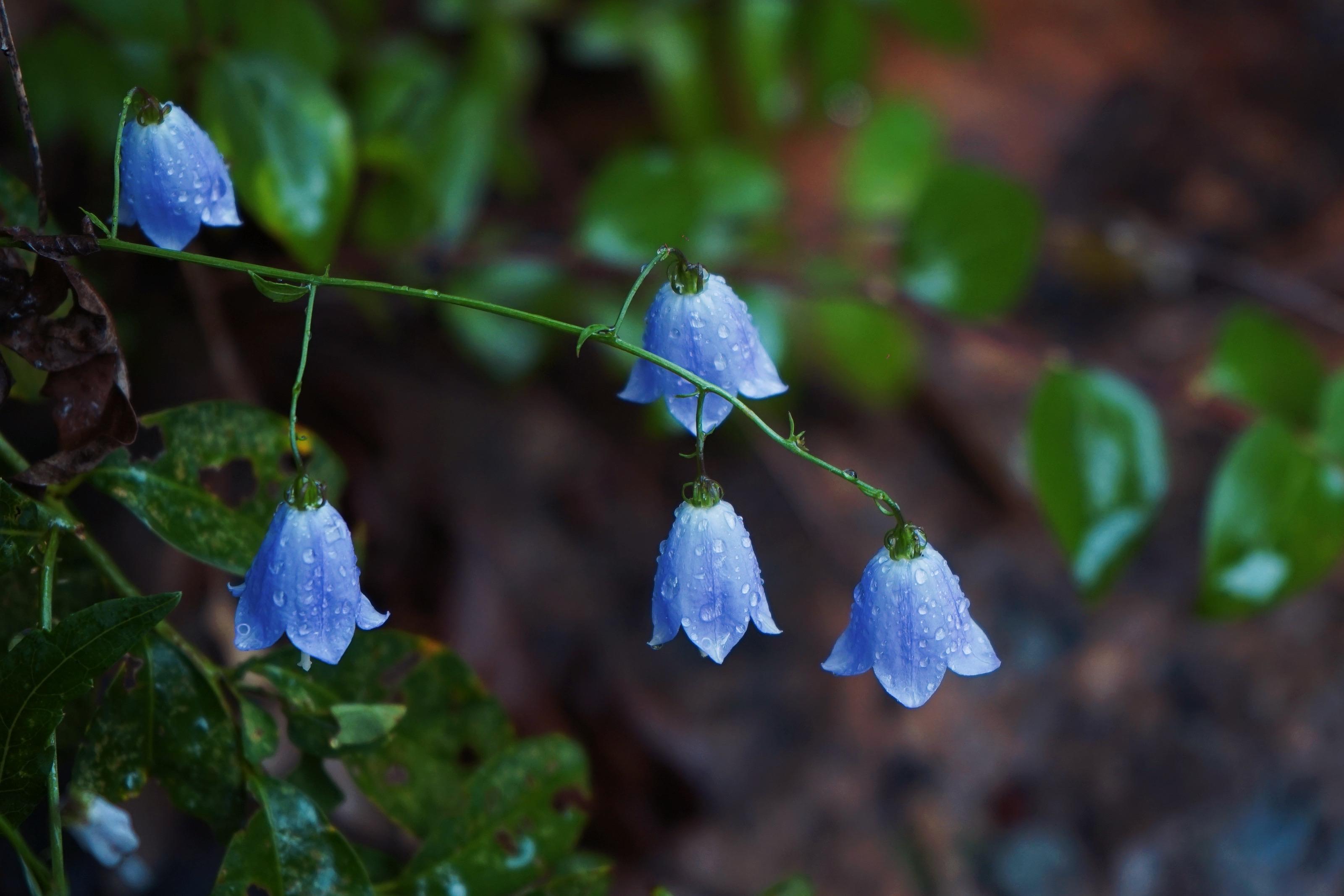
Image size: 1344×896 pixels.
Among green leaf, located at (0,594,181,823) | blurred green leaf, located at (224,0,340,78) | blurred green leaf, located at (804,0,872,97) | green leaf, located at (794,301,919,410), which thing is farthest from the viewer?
blurred green leaf, located at (804,0,872,97)

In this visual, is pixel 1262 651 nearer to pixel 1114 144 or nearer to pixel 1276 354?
pixel 1276 354

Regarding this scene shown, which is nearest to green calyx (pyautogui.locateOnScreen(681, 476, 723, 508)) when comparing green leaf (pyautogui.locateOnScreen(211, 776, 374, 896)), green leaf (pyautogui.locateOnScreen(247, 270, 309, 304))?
green leaf (pyautogui.locateOnScreen(247, 270, 309, 304))

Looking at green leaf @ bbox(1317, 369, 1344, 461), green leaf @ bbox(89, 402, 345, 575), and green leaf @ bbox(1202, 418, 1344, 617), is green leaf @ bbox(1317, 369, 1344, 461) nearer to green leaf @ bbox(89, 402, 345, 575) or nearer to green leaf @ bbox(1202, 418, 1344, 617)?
green leaf @ bbox(1202, 418, 1344, 617)

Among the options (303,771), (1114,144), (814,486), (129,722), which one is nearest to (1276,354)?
(814,486)

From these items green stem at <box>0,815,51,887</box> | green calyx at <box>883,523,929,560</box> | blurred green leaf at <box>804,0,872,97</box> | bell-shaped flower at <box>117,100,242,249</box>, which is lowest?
green stem at <box>0,815,51,887</box>

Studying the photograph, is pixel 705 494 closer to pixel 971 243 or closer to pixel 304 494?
pixel 304 494

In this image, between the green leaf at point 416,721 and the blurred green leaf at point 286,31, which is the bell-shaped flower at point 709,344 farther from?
the blurred green leaf at point 286,31

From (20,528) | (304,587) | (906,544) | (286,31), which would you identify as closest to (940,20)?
(286,31)
